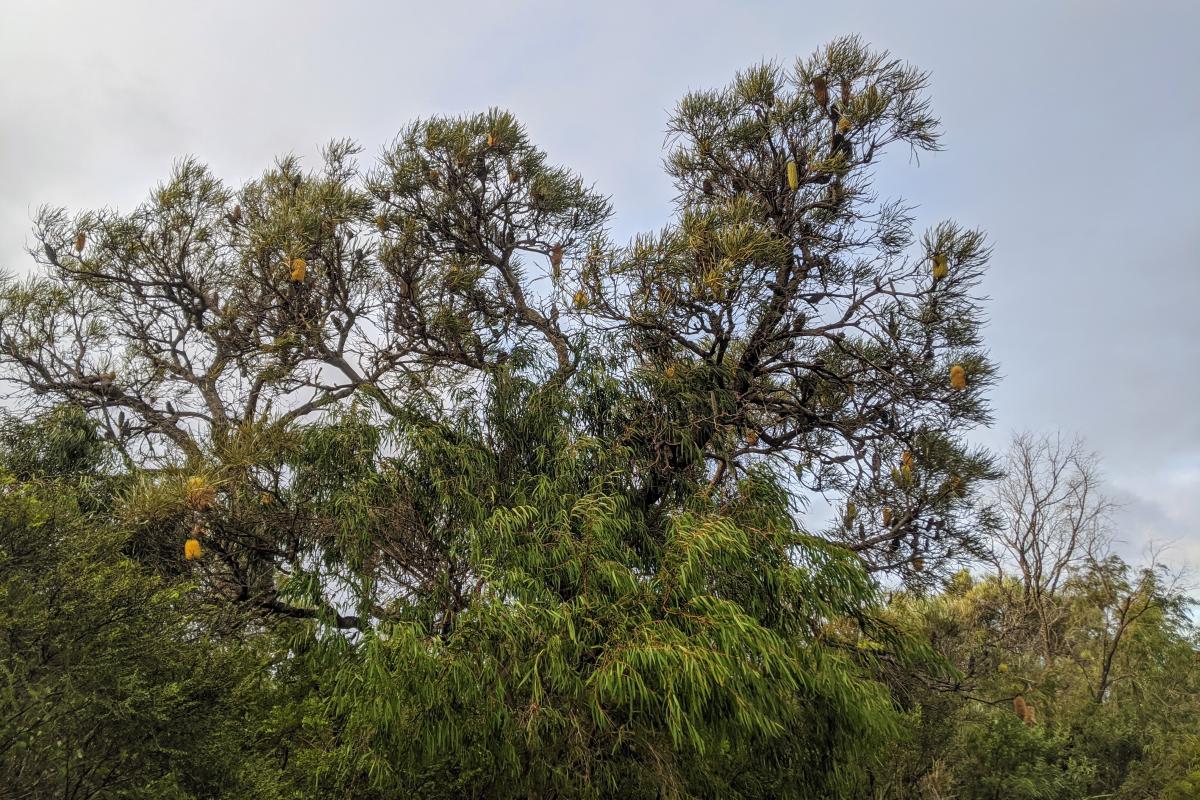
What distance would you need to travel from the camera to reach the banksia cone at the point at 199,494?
6301mm

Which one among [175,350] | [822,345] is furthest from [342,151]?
[822,345]

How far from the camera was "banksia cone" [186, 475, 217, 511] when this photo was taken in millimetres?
6301

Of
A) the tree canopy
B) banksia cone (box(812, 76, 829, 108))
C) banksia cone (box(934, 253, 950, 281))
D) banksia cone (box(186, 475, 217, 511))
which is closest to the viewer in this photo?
the tree canopy

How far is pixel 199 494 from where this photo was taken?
6.32 meters

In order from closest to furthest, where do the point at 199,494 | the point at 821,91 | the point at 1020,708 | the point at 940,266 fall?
the point at 199,494, the point at 940,266, the point at 821,91, the point at 1020,708

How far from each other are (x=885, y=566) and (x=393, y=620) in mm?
4840

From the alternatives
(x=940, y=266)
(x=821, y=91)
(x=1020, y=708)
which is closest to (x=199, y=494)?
(x=940, y=266)

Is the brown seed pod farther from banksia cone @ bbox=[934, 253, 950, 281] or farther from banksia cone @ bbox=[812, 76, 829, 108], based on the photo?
banksia cone @ bbox=[812, 76, 829, 108]

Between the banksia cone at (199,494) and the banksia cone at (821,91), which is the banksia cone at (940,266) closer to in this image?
the banksia cone at (821,91)

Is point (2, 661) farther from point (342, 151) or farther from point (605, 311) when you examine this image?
point (342, 151)

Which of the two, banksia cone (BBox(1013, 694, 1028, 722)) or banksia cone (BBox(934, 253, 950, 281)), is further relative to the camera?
banksia cone (BBox(1013, 694, 1028, 722))

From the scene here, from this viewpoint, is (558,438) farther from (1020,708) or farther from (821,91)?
(1020,708)

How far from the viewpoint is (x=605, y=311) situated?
6.73m

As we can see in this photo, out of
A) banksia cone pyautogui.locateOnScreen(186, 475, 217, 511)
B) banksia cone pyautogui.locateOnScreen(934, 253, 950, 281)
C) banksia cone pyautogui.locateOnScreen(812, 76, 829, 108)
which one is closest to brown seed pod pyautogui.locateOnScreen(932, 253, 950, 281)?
banksia cone pyautogui.locateOnScreen(934, 253, 950, 281)
